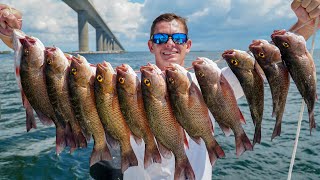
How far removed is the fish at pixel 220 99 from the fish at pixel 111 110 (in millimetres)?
758

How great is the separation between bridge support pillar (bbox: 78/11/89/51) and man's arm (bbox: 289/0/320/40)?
72.9 metres

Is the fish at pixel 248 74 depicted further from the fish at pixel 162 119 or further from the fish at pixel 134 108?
the fish at pixel 134 108

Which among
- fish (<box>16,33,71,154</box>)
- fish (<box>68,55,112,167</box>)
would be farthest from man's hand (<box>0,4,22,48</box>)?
fish (<box>68,55,112,167</box>)

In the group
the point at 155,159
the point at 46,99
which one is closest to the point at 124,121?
the point at 155,159

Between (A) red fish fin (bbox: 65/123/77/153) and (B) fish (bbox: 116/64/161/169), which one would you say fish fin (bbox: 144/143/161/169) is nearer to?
(B) fish (bbox: 116/64/161/169)

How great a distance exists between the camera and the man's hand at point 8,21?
10.9 ft

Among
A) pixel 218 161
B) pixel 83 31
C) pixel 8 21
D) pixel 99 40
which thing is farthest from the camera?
pixel 99 40

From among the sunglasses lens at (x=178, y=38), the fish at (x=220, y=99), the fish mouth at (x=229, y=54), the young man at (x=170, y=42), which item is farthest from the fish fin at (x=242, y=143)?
the sunglasses lens at (x=178, y=38)

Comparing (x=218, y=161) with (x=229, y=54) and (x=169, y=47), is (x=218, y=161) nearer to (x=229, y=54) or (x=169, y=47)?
(x=169, y=47)

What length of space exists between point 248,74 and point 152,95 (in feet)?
2.93

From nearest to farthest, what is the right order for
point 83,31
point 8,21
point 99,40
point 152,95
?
point 152,95
point 8,21
point 83,31
point 99,40

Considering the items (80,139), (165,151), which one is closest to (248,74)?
(165,151)

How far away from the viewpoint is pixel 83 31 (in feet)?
243

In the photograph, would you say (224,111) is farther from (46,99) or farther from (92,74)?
(46,99)
